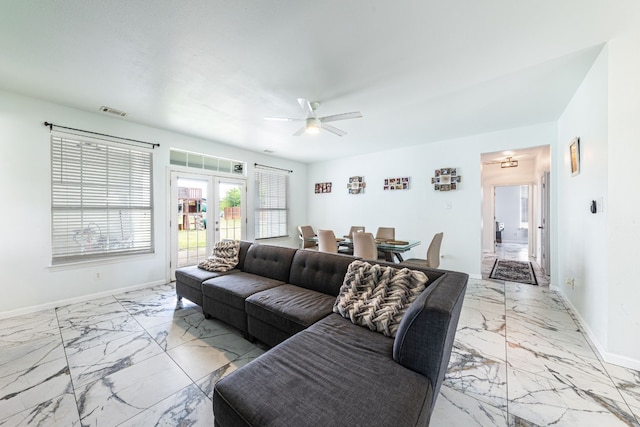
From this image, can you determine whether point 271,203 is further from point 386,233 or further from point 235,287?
point 235,287

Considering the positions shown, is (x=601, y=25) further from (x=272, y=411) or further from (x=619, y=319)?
(x=272, y=411)

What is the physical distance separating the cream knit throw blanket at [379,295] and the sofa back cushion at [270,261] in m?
0.98

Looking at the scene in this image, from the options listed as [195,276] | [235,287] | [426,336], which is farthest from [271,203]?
[426,336]

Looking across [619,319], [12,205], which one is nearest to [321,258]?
[619,319]

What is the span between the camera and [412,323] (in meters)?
1.25

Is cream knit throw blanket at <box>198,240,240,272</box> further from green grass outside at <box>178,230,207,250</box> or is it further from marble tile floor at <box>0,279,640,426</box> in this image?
green grass outside at <box>178,230,207,250</box>

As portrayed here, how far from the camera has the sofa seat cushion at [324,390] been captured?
0.94 metres

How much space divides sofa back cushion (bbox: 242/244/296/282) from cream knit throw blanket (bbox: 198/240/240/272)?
19 cm

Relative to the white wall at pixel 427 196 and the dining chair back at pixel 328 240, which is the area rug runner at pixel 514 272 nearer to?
the white wall at pixel 427 196

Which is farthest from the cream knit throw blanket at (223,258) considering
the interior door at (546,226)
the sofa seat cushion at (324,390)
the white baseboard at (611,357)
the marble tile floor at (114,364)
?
the interior door at (546,226)

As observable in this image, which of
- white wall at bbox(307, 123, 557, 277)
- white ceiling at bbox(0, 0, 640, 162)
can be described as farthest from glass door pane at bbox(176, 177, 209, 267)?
white wall at bbox(307, 123, 557, 277)

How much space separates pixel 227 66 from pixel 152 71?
758mm

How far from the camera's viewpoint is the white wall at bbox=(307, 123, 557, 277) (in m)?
4.31

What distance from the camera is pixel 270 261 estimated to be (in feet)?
9.61
